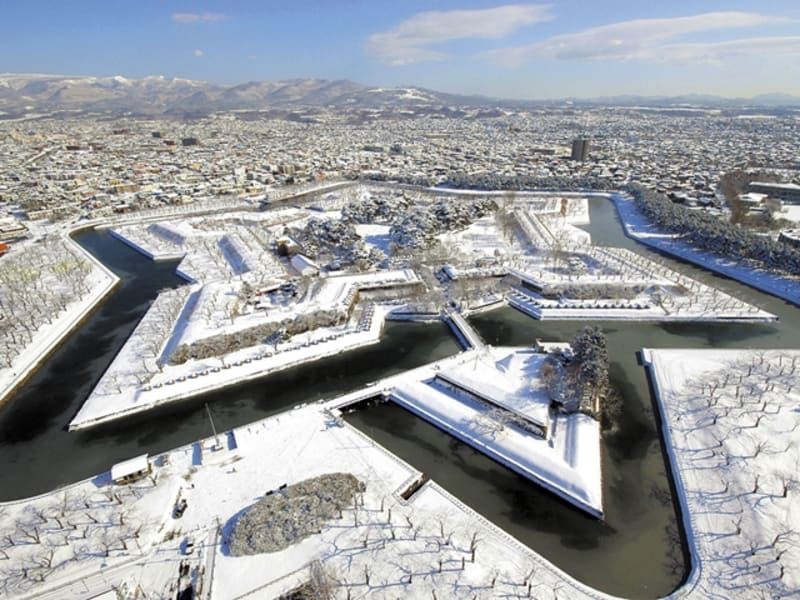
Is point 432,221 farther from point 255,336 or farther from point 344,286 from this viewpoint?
point 255,336

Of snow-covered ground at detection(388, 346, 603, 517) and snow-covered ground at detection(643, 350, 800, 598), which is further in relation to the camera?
snow-covered ground at detection(388, 346, 603, 517)

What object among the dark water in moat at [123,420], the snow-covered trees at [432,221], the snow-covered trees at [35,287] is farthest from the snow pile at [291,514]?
the snow-covered trees at [432,221]

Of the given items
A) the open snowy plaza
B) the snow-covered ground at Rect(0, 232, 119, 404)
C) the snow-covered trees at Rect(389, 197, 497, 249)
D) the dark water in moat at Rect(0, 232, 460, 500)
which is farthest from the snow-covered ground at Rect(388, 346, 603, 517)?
the snow-covered ground at Rect(0, 232, 119, 404)

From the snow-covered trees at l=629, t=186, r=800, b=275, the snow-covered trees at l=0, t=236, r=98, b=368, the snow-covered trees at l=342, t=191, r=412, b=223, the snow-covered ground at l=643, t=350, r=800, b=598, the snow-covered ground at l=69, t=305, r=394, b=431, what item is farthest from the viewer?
the snow-covered trees at l=342, t=191, r=412, b=223

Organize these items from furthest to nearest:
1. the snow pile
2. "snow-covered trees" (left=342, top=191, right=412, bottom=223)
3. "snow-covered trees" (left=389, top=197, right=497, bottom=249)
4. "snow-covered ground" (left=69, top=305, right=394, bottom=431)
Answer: "snow-covered trees" (left=342, top=191, right=412, bottom=223)
"snow-covered trees" (left=389, top=197, right=497, bottom=249)
"snow-covered ground" (left=69, top=305, right=394, bottom=431)
the snow pile

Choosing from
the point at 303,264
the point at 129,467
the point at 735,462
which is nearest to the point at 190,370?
the point at 129,467

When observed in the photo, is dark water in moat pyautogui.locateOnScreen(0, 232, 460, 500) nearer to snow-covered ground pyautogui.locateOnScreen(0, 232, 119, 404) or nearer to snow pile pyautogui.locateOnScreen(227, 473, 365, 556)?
snow-covered ground pyautogui.locateOnScreen(0, 232, 119, 404)

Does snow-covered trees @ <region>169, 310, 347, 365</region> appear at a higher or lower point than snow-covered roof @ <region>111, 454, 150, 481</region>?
higher
